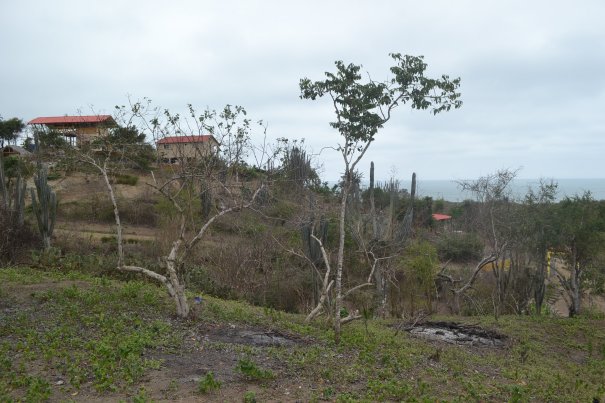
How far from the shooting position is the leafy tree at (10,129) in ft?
96.3

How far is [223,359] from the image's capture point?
21.7ft

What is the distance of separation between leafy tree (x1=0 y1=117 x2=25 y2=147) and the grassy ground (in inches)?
887

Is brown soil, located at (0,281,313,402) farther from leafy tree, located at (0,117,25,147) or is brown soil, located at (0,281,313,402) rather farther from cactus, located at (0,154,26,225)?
leafy tree, located at (0,117,25,147)

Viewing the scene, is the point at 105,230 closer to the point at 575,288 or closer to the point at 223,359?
the point at 223,359

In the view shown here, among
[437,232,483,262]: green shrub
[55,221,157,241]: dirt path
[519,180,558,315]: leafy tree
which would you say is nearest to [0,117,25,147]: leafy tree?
[55,221,157,241]: dirt path

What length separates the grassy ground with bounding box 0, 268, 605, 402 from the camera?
5.47 m

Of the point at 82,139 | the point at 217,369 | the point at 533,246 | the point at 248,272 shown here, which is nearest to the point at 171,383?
the point at 217,369

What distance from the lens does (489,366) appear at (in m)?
8.08

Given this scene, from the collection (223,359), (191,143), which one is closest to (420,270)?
(191,143)

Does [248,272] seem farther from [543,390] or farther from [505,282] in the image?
[543,390]

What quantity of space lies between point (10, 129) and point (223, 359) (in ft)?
94.1

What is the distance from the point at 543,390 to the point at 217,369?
4.18m

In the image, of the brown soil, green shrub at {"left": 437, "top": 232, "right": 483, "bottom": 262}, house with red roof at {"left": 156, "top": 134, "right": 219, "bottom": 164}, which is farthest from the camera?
green shrub at {"left": 437, "top": 232, "right": 483, "bottom": 262}

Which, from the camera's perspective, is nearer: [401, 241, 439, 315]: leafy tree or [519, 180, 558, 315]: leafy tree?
[519, 180, 558, 315]: leafy tree
